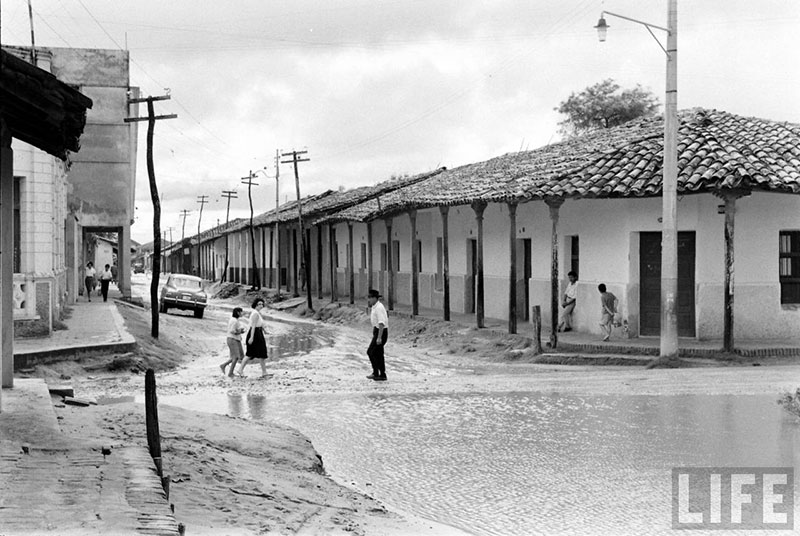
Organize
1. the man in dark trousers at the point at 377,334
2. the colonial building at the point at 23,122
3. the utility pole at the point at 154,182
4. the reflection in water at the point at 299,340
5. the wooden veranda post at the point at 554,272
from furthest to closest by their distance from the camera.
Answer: the utility pole at the point at 154,182 → the reflection in water at the point at 299,340 → the wooden veranda post at the point at 554,272 → the man in dark trousers at the point at 377,334 → the colonial building at the point at 23,122

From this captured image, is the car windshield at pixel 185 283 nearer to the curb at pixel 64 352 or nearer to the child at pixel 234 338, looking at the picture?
the curb at pixel 64 352

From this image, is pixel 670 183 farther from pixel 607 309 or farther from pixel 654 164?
pixel 607 309

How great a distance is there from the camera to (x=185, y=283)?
36.1 meters

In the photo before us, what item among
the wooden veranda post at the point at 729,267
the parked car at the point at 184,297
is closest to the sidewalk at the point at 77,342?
the parked car at the point at 184,297

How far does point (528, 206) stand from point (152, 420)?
1884 cm

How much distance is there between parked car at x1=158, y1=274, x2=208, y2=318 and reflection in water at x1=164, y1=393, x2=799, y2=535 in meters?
21.1

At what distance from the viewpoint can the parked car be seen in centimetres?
3497

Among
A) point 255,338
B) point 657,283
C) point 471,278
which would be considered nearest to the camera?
point 255,338

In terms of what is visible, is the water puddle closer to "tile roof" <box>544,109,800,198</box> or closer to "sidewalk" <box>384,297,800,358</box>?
"sidewalk" <box>384,297,800,358</box>

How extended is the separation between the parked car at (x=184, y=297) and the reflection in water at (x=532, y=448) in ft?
69.3

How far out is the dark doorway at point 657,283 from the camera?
63.8ft

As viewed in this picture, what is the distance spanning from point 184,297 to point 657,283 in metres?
20.7

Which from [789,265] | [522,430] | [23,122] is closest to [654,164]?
[789,265]

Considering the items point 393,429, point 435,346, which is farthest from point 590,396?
point 435,346
